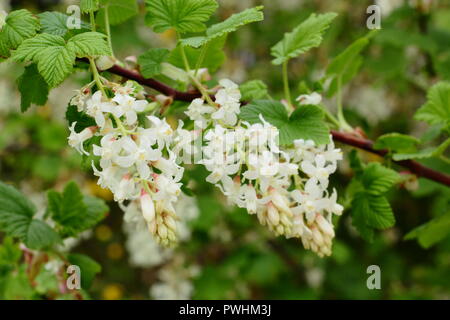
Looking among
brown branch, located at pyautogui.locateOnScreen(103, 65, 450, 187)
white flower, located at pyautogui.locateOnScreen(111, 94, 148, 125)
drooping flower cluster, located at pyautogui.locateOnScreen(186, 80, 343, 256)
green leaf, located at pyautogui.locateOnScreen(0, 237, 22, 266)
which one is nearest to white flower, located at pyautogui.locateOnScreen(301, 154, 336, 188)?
drooping flower cluster, located at pyautogui.locateOnScreen(186, 80, 343, 256)

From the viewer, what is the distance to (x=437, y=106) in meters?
1.25

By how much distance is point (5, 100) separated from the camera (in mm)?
3131

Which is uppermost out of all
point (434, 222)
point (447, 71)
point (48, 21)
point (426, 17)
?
point (426, 17)

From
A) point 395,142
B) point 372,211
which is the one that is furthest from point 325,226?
point 395,142

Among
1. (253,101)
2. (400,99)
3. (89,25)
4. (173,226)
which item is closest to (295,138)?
(253,101)

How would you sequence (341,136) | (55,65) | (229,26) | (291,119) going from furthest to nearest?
(341,136)
(291,119)
(229,26)
(55,65)

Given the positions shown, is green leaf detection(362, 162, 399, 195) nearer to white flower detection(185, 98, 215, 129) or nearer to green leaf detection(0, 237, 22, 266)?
white flower detection(185, 98, 215, 129)

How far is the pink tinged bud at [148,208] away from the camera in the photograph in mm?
867

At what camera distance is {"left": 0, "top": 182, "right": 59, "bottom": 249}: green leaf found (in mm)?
1241

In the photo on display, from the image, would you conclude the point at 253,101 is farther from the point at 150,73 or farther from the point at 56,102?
the point at 56,102

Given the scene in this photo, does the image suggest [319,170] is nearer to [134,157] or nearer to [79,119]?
[134,157]

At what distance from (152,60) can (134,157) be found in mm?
265

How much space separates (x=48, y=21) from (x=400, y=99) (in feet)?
9.36

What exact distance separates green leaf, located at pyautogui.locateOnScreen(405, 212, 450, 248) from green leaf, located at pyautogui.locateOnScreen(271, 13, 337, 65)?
0.55 metres
